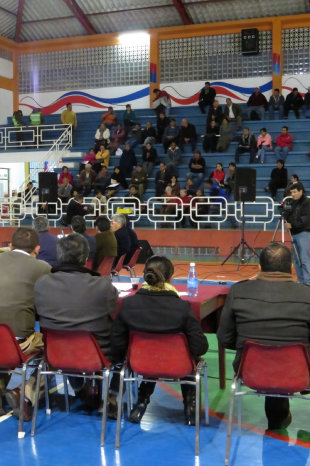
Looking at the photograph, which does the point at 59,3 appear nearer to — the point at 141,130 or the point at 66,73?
the point at 66,73

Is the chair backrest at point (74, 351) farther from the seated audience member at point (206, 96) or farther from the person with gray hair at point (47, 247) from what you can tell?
the seated audience member at point (206, 96)

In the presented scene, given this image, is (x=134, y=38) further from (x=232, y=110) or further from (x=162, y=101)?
(x=232, y=110)

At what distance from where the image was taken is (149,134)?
657 inches

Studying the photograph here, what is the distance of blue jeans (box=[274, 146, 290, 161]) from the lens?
588 inches

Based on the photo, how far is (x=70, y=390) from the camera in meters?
4.70

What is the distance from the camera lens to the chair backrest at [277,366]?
3275 mm

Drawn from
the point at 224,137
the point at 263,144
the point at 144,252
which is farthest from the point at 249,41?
the point at 144,252

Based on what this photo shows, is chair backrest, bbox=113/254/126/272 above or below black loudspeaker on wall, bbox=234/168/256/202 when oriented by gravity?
below

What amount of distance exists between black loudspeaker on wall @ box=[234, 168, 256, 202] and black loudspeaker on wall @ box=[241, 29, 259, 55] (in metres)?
8.05

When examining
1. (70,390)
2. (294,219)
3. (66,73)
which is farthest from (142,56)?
(70,390)

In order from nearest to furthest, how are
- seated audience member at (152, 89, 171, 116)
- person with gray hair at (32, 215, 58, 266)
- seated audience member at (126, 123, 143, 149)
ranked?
person with gray hair at (32, 215, 58, 266)
seated audience member at (126, 123, 143, 149)
seated audience member at (152, 89, 171, 116)

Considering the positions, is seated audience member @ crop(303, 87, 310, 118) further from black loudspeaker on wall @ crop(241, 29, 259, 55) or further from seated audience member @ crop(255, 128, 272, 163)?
black loudspeaker on wall @ crop(241, 29, 259, 55)

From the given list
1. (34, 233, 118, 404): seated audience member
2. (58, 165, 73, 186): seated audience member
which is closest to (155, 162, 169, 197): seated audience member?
(58, 165, 73, 186): seated audience member

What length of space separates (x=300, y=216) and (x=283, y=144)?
26.2ft
